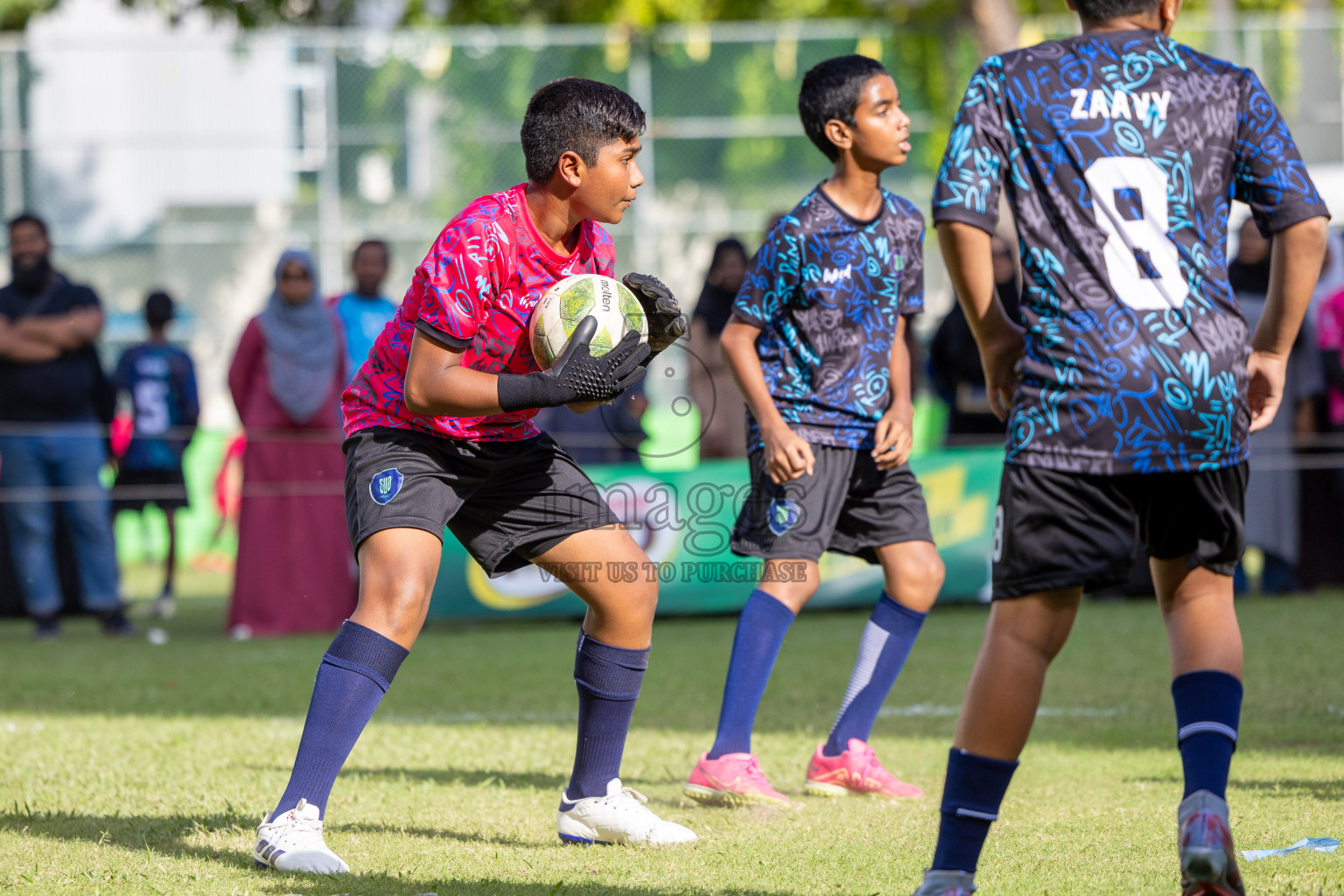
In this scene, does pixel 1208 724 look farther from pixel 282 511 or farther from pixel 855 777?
pixel 282 511

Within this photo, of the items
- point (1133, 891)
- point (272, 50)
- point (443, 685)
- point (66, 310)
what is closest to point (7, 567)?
point (66, 310)

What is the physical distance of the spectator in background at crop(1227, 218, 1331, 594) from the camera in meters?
10.4

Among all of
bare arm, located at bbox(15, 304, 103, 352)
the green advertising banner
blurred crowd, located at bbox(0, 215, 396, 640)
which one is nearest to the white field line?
the green advertising banner

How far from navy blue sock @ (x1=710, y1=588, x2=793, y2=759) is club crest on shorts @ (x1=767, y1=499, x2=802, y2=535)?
237 millimetres

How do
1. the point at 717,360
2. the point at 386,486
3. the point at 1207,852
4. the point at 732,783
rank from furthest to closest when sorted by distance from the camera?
the point at 717,360 < the point at 732,783 < the point at 386,486 < the point at 1207,852

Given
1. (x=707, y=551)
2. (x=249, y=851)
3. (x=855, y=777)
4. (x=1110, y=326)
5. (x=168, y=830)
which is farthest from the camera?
(x=707, y=551)

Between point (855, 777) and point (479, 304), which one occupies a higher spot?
point (479, 304)

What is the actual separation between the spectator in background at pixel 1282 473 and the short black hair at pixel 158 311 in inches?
297

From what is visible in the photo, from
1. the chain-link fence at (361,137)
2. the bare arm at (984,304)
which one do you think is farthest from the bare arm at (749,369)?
the chain-link fence at (361,137)

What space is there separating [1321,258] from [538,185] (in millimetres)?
1869

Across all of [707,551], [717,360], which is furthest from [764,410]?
[717,360]

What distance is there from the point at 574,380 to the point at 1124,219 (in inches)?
51.7

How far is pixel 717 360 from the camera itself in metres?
11.1

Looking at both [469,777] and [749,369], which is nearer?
[749,369]
